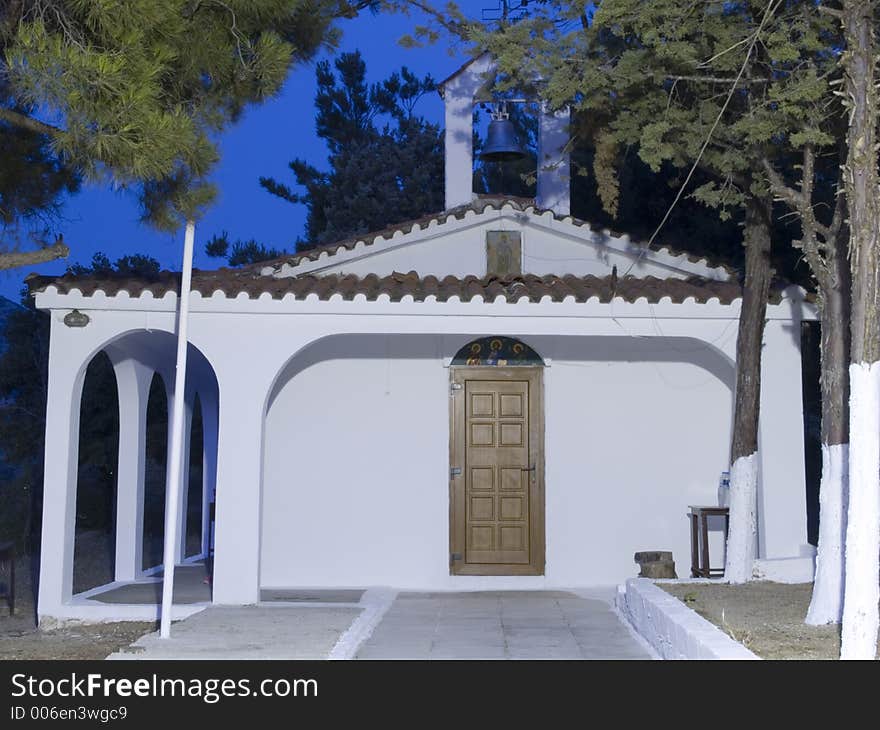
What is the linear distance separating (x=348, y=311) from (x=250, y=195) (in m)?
121

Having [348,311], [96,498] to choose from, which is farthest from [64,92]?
[96,498]

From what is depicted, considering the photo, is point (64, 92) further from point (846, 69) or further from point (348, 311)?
point (846, 69)

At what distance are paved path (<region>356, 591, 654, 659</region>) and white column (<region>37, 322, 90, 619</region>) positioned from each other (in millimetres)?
2832

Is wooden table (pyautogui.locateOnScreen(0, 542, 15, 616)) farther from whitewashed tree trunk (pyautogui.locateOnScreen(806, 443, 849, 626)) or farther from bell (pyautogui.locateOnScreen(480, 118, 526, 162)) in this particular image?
whitewashed tree trunk (pyautogui.locateOnScreen(806, 443, 849, 626))

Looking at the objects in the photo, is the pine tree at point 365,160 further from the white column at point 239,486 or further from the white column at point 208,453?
the white column at point 239,486

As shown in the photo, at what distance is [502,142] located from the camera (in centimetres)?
1127

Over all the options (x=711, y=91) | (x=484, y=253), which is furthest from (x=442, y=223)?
(x=711, y=91)

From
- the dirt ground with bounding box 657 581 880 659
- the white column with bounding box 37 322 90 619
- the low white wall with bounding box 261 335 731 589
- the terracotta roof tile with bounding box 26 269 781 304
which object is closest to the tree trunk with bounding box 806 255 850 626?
the dirt ground with bounding box 657 581 880 659

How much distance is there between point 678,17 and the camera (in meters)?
8.16

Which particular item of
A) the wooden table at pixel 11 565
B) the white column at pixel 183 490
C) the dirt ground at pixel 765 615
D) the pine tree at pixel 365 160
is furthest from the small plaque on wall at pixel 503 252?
the pine tree at pixel 365 160

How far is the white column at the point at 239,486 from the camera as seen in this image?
914 centimetres

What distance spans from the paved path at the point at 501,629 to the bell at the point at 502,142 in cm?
459

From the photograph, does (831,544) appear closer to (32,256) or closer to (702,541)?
(702,541)
